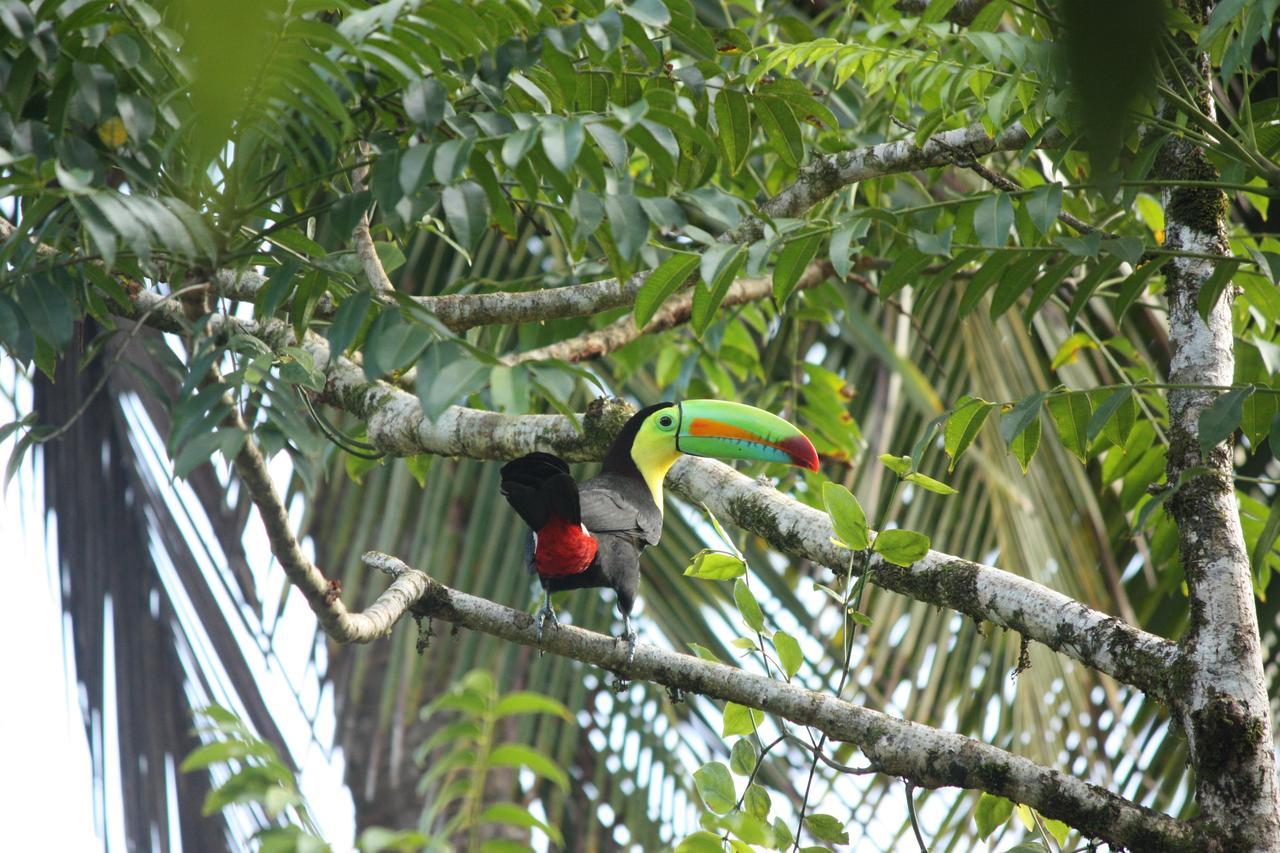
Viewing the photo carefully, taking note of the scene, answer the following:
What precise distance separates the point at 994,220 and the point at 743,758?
965 mm

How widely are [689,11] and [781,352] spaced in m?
2.80

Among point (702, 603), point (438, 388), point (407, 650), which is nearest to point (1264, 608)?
point (702, 603)

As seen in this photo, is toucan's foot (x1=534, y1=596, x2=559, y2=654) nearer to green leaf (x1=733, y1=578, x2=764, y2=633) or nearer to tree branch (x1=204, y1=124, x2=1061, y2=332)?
green leaf (x1=733, y1=578, x2=764, y2=633)

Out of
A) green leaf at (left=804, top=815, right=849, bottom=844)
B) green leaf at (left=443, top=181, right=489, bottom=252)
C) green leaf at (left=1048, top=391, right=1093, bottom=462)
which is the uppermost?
green leaf at (left=1048, top=391, right=1093, bottom=462)

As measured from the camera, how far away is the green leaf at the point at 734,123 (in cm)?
214

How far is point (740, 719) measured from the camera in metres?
1.95

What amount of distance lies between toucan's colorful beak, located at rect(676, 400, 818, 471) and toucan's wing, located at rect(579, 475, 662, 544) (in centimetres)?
17

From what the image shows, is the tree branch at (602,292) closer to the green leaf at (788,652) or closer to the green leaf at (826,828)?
the green leaf at (788,652)

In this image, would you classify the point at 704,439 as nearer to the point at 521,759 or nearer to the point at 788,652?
the point at 788,652

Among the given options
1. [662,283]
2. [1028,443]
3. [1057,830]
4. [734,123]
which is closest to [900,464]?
[1028,443]

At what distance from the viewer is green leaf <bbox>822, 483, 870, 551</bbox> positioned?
176 cm

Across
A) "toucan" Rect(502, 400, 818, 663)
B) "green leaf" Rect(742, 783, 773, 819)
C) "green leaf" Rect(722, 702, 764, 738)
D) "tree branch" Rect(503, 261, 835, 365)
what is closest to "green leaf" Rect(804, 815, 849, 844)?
"green leaf" Rect(742, 783, 773, 819)

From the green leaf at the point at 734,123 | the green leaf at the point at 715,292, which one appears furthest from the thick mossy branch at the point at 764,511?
the green leaf at the point at 734,123

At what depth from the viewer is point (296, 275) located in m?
1.70
